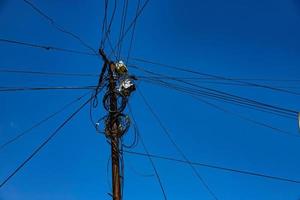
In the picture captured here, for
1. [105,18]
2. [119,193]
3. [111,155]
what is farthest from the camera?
[105,18]

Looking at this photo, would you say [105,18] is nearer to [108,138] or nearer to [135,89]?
[135,89]

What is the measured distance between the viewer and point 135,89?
12.3m

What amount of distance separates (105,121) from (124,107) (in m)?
0.59

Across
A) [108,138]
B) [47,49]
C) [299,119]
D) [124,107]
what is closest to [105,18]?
[47,49]

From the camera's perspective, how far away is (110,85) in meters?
12.2

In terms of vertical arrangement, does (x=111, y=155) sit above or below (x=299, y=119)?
below

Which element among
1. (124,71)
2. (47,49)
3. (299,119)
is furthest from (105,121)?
(299,119)

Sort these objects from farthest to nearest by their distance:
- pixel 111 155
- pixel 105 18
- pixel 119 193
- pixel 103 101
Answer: pixel 105 18, pixel 103 101, pixel 111 155, pixel 119 193

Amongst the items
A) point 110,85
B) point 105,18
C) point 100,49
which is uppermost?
point 105,18

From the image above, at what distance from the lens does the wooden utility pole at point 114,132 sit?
10.6m

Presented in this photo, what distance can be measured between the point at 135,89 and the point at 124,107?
0.65 meters

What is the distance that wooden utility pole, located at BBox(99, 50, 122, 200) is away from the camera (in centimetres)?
1055

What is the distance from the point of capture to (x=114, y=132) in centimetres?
1157

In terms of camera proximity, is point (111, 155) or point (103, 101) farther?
point (103, 101)
